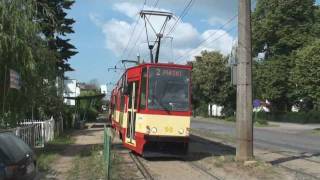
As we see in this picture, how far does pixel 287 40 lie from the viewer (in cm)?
8231

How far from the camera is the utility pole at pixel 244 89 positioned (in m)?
20.0

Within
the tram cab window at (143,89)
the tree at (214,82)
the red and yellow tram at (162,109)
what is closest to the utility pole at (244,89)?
the red and yellow tram at (162,109)

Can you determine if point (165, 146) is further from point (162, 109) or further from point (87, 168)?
point (87, 168)

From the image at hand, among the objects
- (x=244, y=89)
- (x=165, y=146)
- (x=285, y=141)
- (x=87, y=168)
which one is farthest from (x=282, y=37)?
(x=87, y=168)

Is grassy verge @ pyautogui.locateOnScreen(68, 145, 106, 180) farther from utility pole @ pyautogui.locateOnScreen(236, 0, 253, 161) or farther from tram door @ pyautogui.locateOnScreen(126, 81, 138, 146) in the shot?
utility pole @ pyautogui.locateOnScreen(236, 0, 253, 161)

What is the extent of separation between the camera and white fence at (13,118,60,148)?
23.4 m

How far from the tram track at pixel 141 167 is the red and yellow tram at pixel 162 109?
418 millimetres

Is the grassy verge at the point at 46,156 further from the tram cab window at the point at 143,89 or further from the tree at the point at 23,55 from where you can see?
the tram cab window at the point at 143,89

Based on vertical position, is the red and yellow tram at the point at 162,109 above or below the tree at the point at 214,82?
below

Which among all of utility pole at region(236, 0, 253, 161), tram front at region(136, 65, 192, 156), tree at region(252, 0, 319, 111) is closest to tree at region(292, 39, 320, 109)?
tree at region(252, 0, 319, 111)

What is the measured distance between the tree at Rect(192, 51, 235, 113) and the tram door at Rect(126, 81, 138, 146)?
68866 mm

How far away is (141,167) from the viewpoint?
1931 cm

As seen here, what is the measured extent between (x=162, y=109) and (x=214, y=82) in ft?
239

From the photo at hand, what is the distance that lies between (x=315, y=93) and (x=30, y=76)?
38581mm
